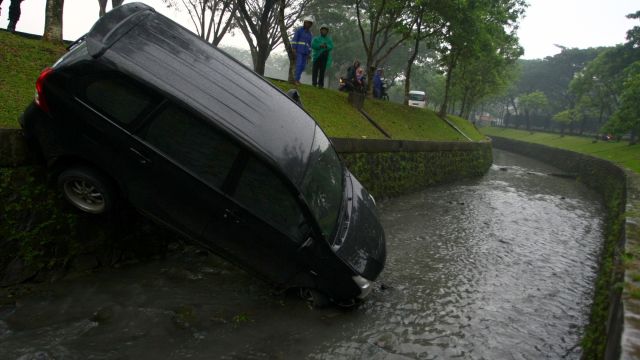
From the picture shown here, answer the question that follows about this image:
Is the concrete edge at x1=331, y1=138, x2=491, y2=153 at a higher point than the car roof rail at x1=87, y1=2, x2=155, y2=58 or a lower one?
lower

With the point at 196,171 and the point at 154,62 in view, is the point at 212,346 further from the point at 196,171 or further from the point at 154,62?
the point at 154,62

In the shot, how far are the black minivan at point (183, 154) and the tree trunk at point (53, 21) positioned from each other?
11.8 ft

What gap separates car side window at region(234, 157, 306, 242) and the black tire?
1.20 metres

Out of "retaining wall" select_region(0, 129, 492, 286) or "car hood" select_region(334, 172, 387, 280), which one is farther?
"car hood" select_region(334, 172, 387, 280)

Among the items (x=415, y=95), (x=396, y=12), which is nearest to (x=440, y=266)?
(x=396, y=12)

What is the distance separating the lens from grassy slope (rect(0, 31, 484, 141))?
186 inches

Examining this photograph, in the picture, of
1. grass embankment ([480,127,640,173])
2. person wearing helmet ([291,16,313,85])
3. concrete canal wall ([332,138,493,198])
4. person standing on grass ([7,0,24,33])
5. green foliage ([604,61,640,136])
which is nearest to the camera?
person standing on grass ([7,0,24,33])

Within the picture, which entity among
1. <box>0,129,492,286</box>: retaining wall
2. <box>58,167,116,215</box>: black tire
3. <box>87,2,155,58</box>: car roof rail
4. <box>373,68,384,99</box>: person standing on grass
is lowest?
<box>0,129,492,286</box>: retaining wall

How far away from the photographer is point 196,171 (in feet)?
11.7

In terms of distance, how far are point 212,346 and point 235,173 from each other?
1527mm

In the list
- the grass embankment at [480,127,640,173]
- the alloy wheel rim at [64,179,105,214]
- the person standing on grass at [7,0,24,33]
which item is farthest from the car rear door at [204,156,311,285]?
the grass embankment at [480,127,640,173]

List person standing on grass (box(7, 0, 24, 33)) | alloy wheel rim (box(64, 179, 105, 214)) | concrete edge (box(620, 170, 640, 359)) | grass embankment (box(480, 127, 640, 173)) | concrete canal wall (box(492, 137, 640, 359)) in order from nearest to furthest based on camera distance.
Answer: concrete edge (box(620, 170, 640, 359)) < concrete canal wall (box(492, 137, 640, 359)) < alloy wheel rim (box(64, 179, 105, 214)) < person standing on grass (box(7, 0, 24, 33)) < grass embankment (box(480, 127, 640, 173))

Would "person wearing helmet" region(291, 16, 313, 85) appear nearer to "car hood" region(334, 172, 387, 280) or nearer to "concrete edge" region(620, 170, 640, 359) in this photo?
"car hood" region(334, 172, 387, 280)

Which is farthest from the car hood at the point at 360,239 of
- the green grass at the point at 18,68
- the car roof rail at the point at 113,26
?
the green grass at the point at 18,68
